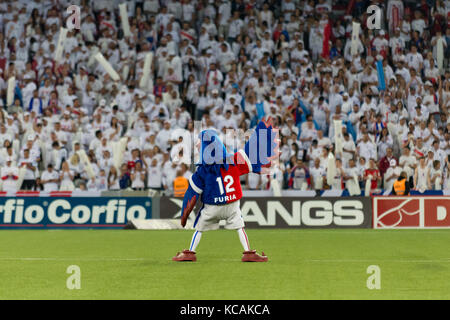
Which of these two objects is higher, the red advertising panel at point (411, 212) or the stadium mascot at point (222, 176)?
the stadium mascot at point (222, 176)

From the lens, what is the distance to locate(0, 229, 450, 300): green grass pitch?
26.5ft

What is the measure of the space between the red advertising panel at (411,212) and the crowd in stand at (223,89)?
0.92m

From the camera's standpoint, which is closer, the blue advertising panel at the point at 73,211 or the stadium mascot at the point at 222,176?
the stadium mascot at the point at 222,176

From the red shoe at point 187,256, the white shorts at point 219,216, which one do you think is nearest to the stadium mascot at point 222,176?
the white shorts at point 219,216

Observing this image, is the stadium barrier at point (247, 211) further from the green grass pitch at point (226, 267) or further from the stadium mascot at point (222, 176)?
the stadium mascot at point (222, 176)

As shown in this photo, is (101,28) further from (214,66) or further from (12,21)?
(214,66)

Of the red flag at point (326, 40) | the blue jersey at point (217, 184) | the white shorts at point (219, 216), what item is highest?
the red flag at point (326, 40)

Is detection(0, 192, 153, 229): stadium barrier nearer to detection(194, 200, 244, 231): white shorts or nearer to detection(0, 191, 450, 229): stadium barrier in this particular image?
detection(0, 191, 450, 229): stadium barrier

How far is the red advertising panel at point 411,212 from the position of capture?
20.3 metres

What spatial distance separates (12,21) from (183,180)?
10.2 m

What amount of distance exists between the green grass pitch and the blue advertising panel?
360 cm

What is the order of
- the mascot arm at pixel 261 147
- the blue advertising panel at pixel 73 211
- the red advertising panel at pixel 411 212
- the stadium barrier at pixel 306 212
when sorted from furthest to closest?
the blue advertising panel at pixel 73 211 < the stadium barrier at pixel 306 212 < the red advertising panel at pixel 411 212 < the mascot arm at pixel 261 147

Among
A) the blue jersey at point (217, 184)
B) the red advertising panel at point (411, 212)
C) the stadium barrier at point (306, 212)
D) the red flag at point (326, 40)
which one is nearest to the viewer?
the blue jersey at point (217, 184)

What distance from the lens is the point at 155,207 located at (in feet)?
68.6
